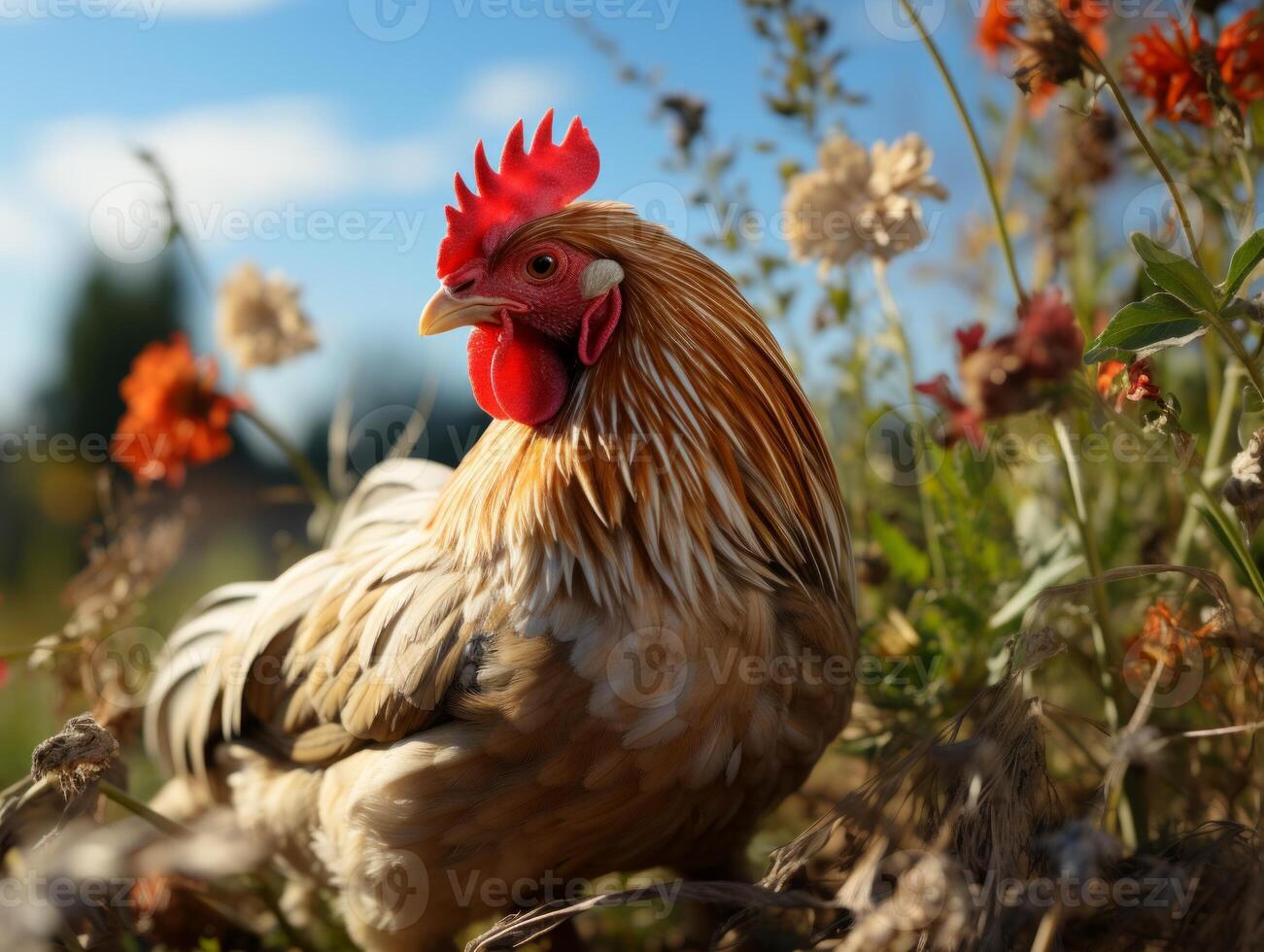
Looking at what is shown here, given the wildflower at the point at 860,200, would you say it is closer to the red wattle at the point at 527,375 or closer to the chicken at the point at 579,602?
the chicken at the point at 579,602

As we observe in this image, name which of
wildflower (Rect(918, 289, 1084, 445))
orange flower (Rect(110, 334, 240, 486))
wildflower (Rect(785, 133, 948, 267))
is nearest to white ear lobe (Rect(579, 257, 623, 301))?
wildflower (Rect(918, 289, 1084, 445))

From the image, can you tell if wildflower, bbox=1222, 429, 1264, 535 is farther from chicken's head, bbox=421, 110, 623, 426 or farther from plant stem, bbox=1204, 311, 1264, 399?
chicken's head, bbox=421, 110, 623, 426

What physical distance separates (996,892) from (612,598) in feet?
2.83

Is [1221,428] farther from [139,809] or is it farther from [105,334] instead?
[105,334]

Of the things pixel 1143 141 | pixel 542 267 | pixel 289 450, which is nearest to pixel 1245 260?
pixel 1143 141

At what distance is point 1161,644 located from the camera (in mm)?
1989

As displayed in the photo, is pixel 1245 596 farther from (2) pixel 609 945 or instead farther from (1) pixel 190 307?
(1) pixel 190 307

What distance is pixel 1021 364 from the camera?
118 centimetres

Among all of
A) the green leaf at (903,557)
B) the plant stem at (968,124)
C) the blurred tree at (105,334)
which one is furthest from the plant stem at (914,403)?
the blurred tree at (105,334)

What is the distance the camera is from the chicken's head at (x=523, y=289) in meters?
1.92

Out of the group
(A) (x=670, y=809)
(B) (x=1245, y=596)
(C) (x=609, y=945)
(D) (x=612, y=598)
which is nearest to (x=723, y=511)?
(D) (x=612, y=598)

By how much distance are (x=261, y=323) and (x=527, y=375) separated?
2.07m

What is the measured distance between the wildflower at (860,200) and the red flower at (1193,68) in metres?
0.55

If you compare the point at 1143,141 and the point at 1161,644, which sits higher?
the point at 1143,141
